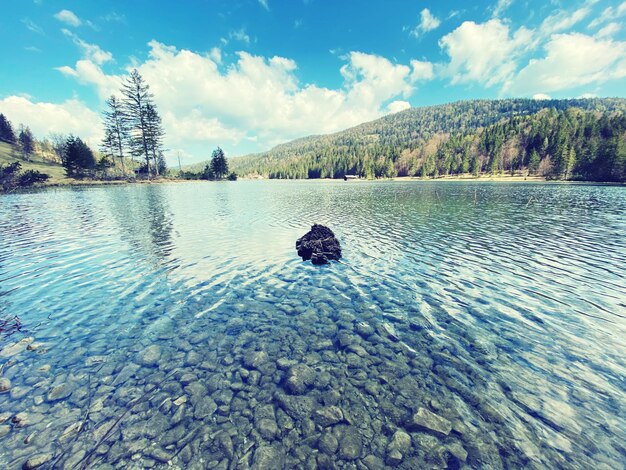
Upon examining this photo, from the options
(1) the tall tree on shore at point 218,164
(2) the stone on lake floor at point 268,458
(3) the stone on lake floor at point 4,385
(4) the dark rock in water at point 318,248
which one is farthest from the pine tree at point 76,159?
(2) the stone on lake floor at point 268,458

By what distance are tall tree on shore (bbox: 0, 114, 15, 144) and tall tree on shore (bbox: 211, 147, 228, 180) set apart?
98.3m

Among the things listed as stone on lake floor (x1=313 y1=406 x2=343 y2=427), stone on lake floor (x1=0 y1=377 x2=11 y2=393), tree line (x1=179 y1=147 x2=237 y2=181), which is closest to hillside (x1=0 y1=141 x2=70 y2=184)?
tree line (x1=179 y1=147 x2=237 y2=181)

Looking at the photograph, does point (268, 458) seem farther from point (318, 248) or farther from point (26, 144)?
point (26, 144)

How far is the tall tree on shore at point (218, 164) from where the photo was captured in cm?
15844

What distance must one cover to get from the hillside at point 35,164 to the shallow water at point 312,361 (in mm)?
104751

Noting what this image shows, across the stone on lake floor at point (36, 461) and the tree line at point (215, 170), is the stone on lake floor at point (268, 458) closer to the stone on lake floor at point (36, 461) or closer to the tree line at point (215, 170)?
the stone on lake floor at point (36, 461)

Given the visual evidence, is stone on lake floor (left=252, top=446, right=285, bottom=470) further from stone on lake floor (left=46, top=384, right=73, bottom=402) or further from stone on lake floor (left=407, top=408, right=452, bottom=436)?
stone on lake floor (left=46, top=384, right=73, bottom=402)

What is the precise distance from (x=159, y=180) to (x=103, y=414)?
420 feet

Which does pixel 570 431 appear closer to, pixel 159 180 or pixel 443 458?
pixel 443 458

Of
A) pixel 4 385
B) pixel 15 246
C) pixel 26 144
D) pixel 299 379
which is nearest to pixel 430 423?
pixel 299 379

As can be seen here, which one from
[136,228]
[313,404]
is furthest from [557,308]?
[136,228]

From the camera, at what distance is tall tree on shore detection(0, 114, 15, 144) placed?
13631 cm

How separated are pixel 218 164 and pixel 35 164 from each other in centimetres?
8114

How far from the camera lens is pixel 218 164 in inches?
6486
